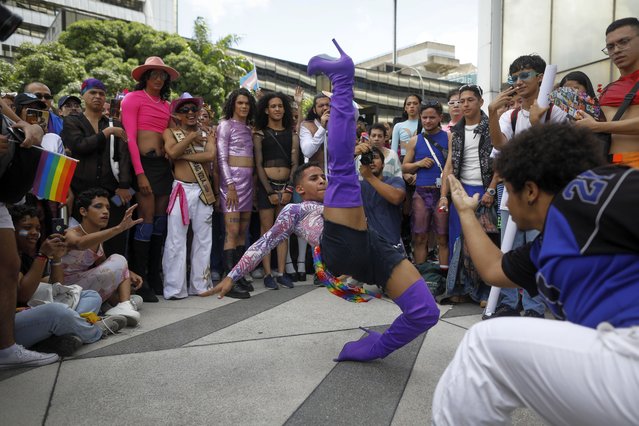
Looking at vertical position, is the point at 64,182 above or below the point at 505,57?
below

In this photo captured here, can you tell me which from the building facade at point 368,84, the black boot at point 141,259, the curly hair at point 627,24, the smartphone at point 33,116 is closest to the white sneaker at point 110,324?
the black boot at point 141,259

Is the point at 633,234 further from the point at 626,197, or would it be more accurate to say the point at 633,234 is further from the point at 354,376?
the point at 354,376

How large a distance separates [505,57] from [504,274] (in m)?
10.6

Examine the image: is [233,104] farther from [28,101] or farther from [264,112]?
[28,101]

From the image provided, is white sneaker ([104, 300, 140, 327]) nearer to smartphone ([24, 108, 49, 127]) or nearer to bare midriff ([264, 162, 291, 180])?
smartphone ([24, 108, 49, 127])

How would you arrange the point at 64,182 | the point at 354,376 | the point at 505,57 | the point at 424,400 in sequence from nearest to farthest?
the point at 424,400 → the point at 354,376 → the point at 64,182 → the point at 505,57

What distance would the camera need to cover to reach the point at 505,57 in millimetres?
11133

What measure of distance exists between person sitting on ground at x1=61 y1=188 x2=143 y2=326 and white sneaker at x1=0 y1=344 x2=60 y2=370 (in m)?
0.75

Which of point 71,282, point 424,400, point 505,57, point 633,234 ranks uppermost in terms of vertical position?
point 505,57

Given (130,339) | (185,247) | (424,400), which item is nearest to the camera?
(424,400)

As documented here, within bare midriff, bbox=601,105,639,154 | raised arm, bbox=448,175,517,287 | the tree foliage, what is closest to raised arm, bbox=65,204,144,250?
raised arm, bbox=448,175,517,287

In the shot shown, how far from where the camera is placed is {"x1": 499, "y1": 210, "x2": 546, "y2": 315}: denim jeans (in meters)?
3.76

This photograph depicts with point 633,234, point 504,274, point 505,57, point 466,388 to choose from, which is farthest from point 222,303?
point 505,57

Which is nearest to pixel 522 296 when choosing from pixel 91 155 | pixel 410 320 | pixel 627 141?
pixel 627 141
